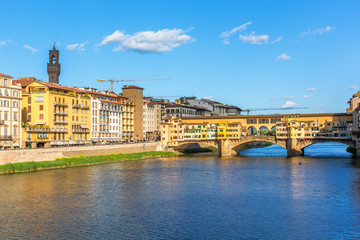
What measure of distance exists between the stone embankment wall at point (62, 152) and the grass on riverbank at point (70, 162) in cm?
154

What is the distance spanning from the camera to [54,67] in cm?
14812

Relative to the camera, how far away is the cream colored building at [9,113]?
80000 millimetres

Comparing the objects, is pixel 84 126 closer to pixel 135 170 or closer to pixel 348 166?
pixel 135 170

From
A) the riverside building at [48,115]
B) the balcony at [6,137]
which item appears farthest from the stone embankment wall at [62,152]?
the riverside building at [48,115]

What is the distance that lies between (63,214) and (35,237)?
23.5 feet

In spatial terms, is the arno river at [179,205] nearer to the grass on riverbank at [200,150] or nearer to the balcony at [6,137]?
the balcony at [6,137]

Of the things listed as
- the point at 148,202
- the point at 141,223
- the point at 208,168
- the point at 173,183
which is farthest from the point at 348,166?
the point at 141,223

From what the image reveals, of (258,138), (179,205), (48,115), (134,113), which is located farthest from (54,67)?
(179,205)

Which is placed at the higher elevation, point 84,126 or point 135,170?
point 84,126

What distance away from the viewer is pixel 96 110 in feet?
372

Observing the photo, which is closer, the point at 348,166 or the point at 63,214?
the point at 63,214

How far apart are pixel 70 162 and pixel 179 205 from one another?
3961cm

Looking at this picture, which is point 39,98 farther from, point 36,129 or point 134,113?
point 134,113

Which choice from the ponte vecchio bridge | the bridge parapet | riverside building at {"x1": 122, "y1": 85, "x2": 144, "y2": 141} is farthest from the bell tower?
the bridge parapet
